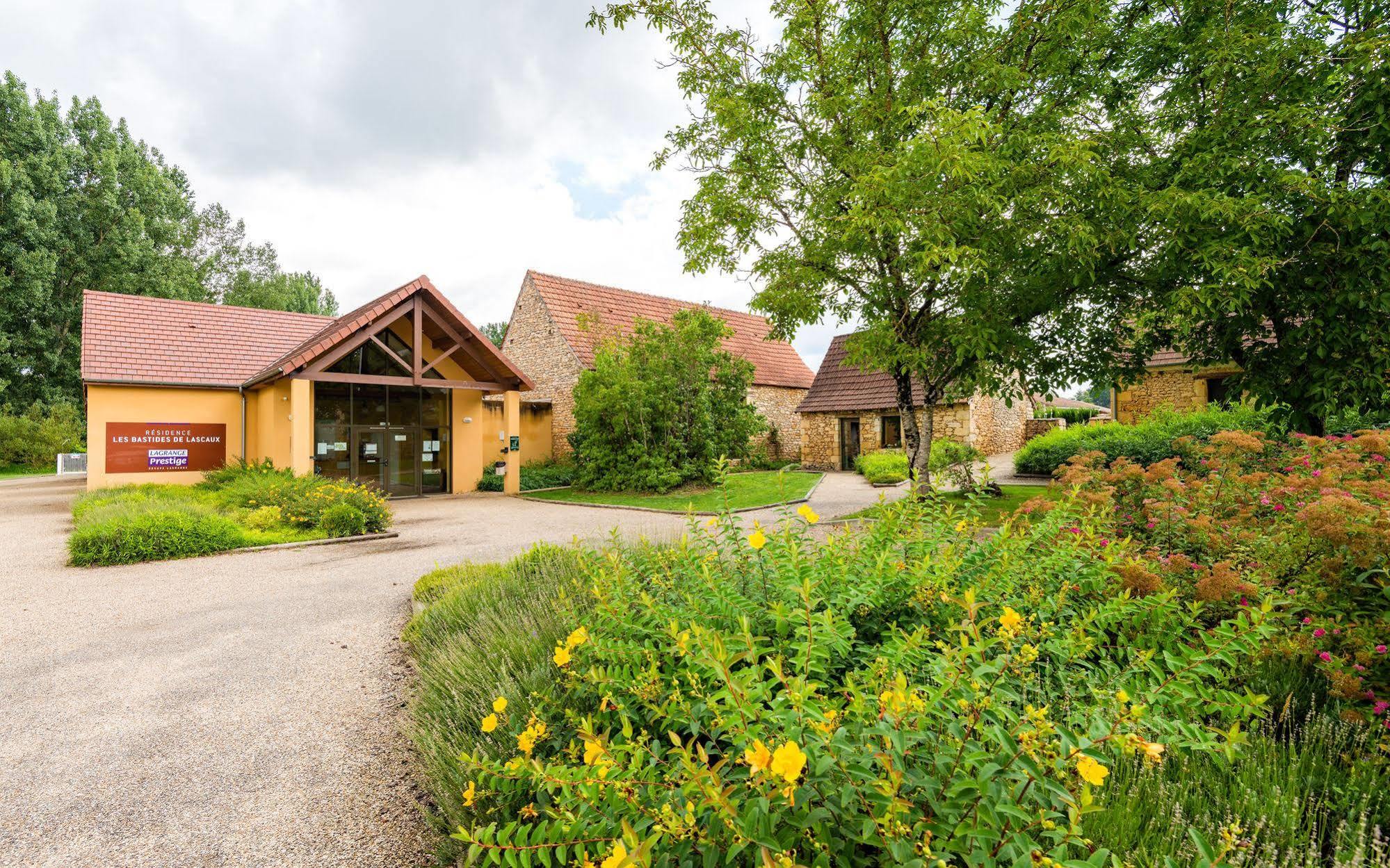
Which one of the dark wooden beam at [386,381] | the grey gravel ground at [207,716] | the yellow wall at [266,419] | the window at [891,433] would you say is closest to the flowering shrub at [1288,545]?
the grey gravel ground at [207,716]

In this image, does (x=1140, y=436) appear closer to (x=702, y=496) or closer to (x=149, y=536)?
(x=702, y=496)

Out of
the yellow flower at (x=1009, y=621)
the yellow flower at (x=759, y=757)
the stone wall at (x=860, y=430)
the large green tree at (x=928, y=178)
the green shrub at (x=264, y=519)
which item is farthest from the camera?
the stone wall at (x=860, y=430)

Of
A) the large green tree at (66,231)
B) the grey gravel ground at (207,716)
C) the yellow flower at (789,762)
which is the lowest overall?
the grey gravel ground at (207,716)

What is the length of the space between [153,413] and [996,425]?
30.0 metres

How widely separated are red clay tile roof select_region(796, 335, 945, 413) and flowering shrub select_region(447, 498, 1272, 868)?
20384 mm

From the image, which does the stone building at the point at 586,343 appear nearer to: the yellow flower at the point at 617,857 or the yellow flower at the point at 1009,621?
the yellow flower at the point at 1009,621

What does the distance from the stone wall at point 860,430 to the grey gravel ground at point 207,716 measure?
1874cm

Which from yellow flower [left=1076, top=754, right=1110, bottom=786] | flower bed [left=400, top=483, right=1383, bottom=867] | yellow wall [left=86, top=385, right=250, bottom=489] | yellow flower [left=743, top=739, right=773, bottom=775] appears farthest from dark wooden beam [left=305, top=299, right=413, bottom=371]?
yellow flower [left=1076, top=754, right=1110, bottom=786]

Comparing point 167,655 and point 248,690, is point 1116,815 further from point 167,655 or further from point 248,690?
point 167,655

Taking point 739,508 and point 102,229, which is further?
point 102,229

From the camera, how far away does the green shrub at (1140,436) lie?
13.1m

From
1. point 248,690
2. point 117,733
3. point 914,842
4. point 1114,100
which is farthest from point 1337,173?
point 117,733

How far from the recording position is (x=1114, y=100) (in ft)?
32.7

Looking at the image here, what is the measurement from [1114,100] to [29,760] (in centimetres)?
1492
